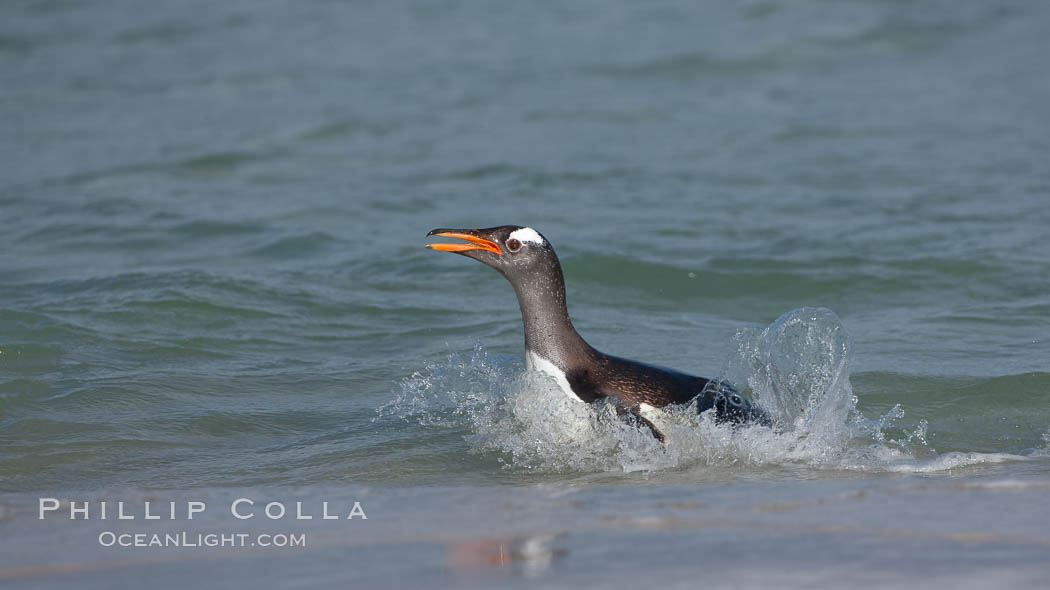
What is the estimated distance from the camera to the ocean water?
4172 millimetres

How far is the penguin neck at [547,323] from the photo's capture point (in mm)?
6016

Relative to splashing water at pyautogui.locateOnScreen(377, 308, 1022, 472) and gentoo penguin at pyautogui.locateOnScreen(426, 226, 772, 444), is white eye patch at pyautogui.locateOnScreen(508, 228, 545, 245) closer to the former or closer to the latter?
gentoo penguin at pyautogui.locateOnScreen(426, 226, 772, 444)

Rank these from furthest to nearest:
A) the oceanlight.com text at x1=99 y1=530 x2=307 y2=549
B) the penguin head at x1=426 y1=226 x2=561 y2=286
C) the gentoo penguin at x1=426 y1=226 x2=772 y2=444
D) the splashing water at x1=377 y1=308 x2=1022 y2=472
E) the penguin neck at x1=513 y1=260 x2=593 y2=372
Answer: the penguin head at x1=426 y1=226 x2=561 y2=286 → the penguin neck at x1=513 y1=260 x2=593 y2=372 → the gentoo penguin at x1=426 y1=226 x2=772 y2=444 → the splashing water at x1=377 y1=308 x2=1022 y2=472 → the oceanlight.com text at x1=99 y1=530 x2=307 y2=549

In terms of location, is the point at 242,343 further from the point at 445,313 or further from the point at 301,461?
the point at 301,461

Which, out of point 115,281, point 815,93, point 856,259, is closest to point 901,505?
point 856,259

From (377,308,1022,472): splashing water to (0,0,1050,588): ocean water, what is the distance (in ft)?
0.06

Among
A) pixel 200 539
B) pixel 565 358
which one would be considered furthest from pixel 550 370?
pixel 200 539

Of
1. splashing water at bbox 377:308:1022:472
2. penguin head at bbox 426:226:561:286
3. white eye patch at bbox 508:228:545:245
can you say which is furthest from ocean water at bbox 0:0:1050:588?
white eye patch at bbox 508:228:545:245

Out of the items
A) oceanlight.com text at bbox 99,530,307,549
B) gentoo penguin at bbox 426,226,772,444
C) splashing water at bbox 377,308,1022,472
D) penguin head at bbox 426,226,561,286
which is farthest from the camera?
penguin head at bbox 426,226,561,286

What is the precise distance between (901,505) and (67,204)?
→ 9.43 meters

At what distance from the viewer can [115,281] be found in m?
9.26

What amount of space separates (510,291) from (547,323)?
3.42m

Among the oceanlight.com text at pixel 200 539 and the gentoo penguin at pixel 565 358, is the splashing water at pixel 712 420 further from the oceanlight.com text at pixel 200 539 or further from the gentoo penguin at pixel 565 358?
the oceanlight.com text at pixel 200 539

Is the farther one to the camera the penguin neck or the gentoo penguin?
the penguin neck
